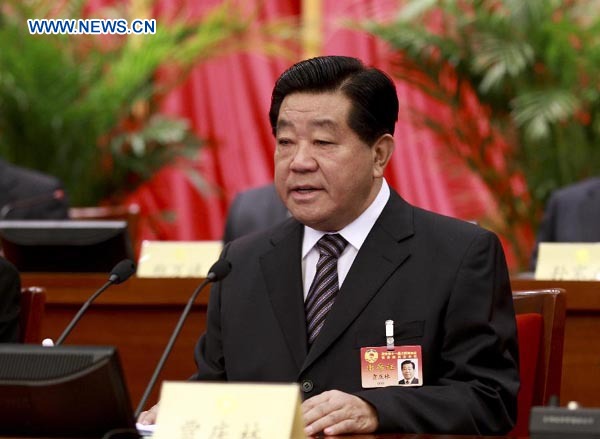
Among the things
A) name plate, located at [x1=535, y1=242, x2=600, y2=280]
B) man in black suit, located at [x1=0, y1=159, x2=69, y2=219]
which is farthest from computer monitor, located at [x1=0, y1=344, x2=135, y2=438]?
man in black suit, located at [x1=0, y1=159, x2=69, y2=219]

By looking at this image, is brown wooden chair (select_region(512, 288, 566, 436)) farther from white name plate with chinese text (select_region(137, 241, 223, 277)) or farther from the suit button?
white name plate with chinese text (select_region(137, 241, 223, 277))

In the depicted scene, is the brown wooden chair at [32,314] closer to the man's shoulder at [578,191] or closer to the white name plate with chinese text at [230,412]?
the white name plate with chinese text at [230,412]

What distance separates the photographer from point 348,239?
93.5 inches

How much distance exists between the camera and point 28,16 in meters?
5.90

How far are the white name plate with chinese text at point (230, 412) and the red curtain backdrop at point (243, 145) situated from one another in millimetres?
4557

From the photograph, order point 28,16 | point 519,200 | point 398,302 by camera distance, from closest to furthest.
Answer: point 398,302
point 519,200
point 28,16

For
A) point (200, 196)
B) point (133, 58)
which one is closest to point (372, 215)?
point (133, 58)

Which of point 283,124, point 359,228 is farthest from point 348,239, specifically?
point 283,124

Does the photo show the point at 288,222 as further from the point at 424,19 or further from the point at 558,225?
the point at 424,19

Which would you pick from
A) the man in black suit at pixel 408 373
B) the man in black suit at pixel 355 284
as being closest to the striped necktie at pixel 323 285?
the man in black suit at pixel 355 284

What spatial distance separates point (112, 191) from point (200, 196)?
2.40 feet

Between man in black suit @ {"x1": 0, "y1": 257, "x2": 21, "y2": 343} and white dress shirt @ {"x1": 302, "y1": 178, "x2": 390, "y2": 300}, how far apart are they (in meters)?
0.64

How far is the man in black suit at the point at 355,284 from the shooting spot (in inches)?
85.6

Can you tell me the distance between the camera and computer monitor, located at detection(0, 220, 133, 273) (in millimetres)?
3375
